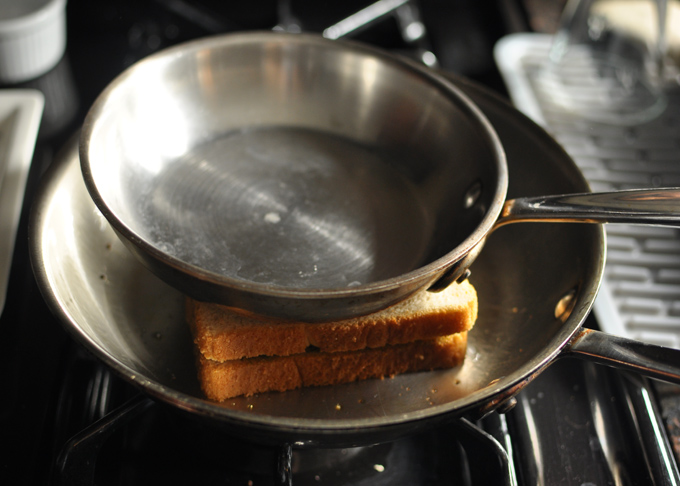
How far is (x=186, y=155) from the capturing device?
1.90 feet

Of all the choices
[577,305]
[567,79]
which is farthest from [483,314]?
[567,79]

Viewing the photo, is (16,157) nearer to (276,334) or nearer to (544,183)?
(276,334)

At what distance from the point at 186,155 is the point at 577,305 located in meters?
0.36

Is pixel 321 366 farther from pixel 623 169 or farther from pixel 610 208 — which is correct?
pixel 623 169

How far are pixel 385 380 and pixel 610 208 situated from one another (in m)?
0.20

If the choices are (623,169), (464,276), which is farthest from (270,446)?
(623,169)

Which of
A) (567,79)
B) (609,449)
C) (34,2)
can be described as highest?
(34,2)

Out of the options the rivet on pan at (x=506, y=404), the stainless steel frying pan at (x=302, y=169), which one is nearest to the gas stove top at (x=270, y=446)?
the rivet on pan at (x=506, y=404)

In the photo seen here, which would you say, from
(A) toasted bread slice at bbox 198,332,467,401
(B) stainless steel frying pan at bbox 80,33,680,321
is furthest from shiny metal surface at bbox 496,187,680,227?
(A) toasted bread slice at bbox 198,332,467,401

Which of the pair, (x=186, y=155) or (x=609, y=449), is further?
(x=186, y=155)

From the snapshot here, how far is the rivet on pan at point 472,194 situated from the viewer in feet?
1.67

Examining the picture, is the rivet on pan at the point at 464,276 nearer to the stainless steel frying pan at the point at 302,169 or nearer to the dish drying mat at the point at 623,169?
the stainless steel frying pan at the point at 302,169

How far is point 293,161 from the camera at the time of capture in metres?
0.59

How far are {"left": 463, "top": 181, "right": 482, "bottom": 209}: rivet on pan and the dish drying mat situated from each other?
0.16 meters
